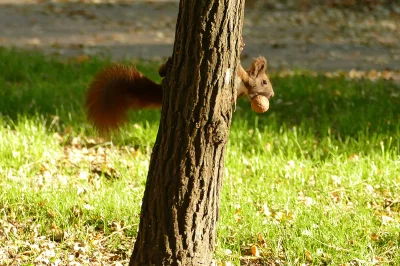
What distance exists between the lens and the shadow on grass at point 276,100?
5.33 metres

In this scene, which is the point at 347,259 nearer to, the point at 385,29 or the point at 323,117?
the point at 323,117

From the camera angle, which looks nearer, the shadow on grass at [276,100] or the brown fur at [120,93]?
the brown fur at [120,93]

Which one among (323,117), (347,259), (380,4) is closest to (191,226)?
(347,259)

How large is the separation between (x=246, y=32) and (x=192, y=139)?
24.8 feet

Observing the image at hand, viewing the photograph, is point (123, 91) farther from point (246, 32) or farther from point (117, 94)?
point (246, 32)

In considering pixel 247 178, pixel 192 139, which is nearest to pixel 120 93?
Result: pixel 192 139

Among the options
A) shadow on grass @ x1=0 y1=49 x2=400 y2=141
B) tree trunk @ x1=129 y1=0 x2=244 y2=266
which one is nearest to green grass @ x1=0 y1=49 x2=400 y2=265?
shadow on grass @ x1=0 y1=49 x2=400 y2=141

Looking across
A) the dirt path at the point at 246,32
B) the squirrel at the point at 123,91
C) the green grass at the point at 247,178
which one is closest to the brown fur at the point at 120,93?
the squirrel at the point at 123,91

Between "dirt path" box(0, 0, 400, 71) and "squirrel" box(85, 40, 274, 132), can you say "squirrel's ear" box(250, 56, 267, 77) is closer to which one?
"squirrel" box(85, 40, 274, 132)

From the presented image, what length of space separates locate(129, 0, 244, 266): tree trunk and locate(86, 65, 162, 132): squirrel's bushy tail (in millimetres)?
142

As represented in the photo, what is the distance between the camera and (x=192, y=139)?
9.02 ft

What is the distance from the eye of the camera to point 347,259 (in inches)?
129

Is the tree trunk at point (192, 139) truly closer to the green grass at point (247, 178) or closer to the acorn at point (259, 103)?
the acorn at point (259, 103)

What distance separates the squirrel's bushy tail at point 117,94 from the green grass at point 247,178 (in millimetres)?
577
